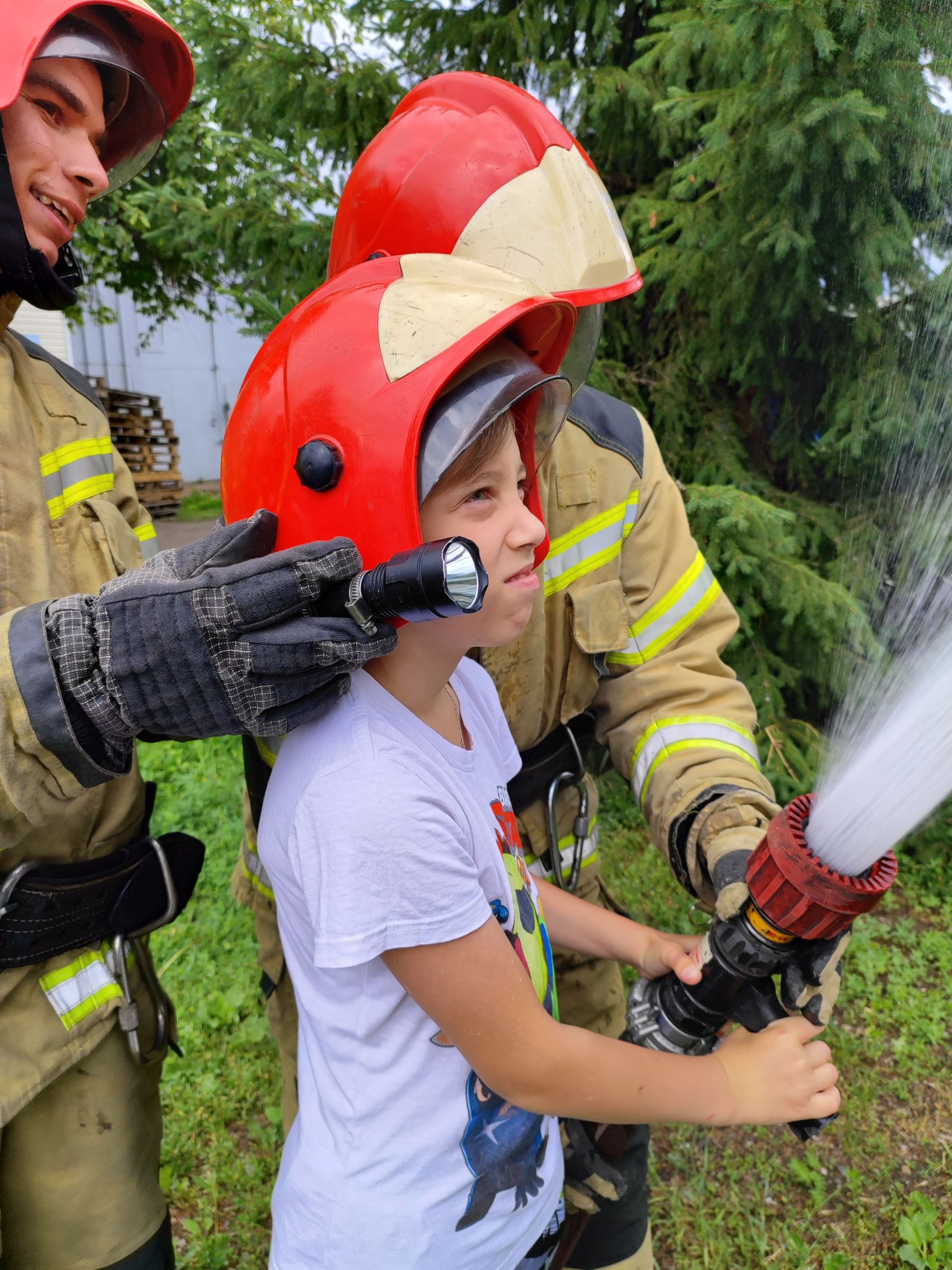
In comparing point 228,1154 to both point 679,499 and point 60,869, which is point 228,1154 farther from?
point 679,499

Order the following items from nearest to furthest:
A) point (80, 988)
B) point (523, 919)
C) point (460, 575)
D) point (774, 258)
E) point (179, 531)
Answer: point (460, 575), point (523, 919), point (80, 988), point (774, 258), point (179, 531)

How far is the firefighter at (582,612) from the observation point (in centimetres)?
190

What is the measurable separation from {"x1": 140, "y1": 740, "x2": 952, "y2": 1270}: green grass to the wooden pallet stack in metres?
11.7

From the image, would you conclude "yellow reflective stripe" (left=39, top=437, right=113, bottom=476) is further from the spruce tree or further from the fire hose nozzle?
the spruce tree

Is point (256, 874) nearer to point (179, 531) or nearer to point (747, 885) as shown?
point (747, 885)

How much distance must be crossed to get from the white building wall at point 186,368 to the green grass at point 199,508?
320cm

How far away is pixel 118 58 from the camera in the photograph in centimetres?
188

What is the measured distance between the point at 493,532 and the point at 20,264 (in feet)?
Result: 3.73

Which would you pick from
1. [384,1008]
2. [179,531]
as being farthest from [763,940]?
[179,531]

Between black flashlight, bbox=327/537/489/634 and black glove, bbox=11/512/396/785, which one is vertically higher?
black flashlight, bbox=327/537/489/634

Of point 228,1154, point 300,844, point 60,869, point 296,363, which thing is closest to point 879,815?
point 300,844

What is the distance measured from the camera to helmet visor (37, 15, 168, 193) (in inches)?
69.6

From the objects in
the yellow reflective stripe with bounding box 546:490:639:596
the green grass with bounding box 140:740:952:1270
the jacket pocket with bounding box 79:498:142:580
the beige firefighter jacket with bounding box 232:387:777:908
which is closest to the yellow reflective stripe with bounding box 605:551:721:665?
the beige firefighter jacket with bounding box 232:387:777:908

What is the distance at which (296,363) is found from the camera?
1.43 m
